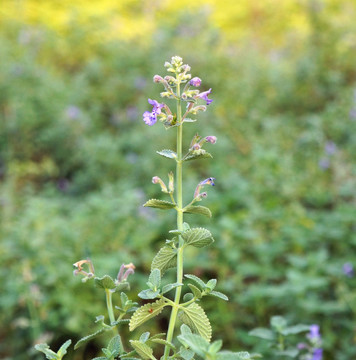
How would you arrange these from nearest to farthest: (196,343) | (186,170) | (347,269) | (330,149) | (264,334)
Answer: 1. (196,343)
2. (264,334)
3. (347,269)
4. (330,149)
5. (186,170)

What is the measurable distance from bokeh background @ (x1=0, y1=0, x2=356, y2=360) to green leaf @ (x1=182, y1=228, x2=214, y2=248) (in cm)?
132

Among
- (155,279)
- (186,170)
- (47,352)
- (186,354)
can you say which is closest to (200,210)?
(155,279)

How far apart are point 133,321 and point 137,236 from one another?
1897 millimetres

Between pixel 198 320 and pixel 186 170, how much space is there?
10.1 ft

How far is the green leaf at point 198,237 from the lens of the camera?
987mm

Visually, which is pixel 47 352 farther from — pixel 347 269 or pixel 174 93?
pixel 347 269

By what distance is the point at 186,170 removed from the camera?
4062mm

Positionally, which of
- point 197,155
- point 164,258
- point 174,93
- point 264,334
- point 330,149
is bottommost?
point 264,334

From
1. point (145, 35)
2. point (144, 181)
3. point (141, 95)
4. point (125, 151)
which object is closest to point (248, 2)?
point (145, 35)

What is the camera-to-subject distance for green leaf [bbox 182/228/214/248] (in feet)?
3.24

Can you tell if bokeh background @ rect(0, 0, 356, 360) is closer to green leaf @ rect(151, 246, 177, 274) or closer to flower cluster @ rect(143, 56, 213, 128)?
green leaf @ rect(151, 246, 177, 274)

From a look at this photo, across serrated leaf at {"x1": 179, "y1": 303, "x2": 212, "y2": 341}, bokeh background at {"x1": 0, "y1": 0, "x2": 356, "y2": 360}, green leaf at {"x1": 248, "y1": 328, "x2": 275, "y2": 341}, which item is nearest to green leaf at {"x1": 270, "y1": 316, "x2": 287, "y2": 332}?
green leaf at {"x1": 248, "y1": 328, "x2": 275, "y2": 341}

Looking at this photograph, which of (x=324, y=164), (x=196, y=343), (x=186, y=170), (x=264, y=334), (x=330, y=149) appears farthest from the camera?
(x=186, y=170)

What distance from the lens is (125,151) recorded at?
4.50 metres
